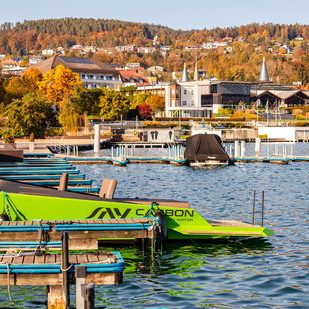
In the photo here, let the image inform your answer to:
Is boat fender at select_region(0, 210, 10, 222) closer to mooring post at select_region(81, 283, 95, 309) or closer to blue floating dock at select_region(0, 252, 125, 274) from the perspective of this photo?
blue floating dock at select_region(0, 252, 125, 274)

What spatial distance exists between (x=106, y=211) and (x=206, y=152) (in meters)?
42.0

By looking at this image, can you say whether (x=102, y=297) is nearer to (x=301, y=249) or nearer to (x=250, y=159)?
(x=301, y=249)

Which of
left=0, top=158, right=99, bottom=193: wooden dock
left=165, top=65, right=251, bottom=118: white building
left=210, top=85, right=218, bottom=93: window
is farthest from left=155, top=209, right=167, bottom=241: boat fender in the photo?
left=210, top=85, right=218, bottom=93: window

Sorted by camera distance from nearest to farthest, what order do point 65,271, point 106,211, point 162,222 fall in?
point 65,271 → point 162,222 → point 106,211

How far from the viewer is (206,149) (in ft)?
197

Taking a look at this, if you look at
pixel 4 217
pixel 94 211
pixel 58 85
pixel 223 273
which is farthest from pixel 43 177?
pixel 58 85

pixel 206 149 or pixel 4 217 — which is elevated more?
pixel 206 149

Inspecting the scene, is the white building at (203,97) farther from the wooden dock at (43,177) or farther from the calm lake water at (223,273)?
the calm lake water at (223,273)

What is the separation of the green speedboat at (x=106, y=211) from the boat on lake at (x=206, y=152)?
40.0 metres

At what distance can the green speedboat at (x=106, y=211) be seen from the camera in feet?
60.7

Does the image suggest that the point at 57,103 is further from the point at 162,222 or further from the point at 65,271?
the point at 65,271

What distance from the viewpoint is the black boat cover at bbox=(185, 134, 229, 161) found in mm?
59594

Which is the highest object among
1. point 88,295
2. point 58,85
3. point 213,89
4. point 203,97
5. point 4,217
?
point 213,89

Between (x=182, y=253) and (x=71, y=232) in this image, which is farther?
(x=182, y=253)
